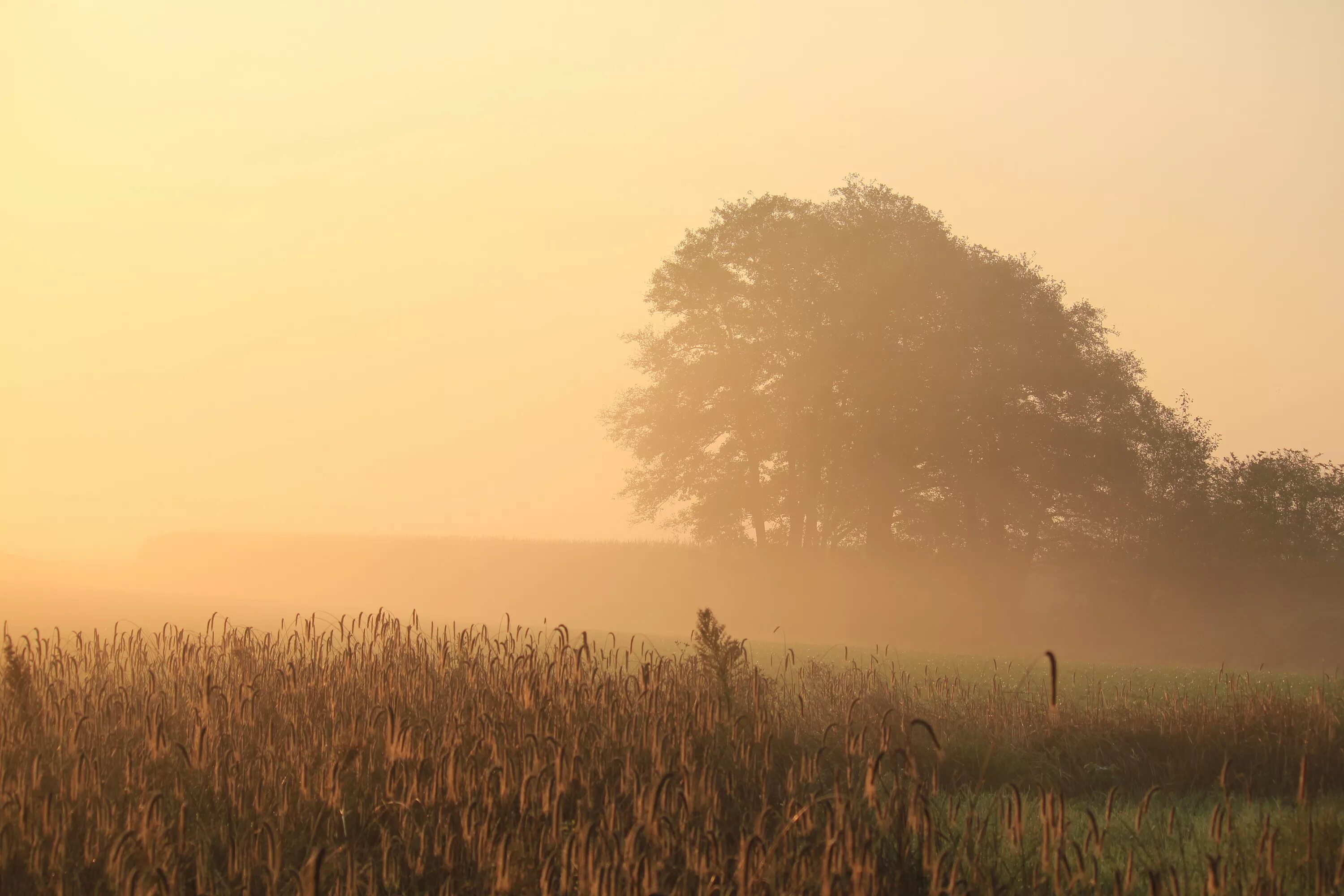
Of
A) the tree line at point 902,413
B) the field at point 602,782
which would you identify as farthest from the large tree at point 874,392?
the field at point 602,782

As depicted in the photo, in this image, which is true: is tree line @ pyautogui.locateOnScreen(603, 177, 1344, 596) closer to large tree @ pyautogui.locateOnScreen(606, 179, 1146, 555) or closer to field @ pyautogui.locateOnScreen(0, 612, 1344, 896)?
large tree @ pyautogui.locateOnScreen(606, 179, 1146, 555)

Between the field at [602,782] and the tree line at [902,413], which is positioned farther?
the tree line at [902,413]

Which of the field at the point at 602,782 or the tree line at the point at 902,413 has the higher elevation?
the tree line at the point at 902,413

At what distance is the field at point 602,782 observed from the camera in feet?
17.3

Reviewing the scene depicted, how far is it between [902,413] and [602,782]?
96.7ft

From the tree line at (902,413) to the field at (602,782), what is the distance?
2237 centimetres

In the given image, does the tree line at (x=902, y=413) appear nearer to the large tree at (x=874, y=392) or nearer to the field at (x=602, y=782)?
the large tree at (x=874, y=392)

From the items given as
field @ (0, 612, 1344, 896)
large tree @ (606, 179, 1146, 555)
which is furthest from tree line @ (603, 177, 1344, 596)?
field @ (0, 612, 1344, 896)

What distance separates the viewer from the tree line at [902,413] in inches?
1366

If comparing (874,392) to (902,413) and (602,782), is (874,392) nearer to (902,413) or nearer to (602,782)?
(902,413)

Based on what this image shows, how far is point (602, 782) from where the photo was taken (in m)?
7.01

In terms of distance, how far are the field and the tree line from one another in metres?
22.4

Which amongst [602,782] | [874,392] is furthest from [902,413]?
[602,782]

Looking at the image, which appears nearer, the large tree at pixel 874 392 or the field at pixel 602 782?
the field at pixel 602 782
